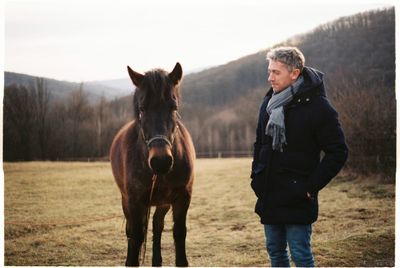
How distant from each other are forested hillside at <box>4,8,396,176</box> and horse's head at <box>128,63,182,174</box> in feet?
9.90

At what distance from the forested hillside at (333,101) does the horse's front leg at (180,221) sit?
308 centimetres

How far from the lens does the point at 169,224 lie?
7.20 meters

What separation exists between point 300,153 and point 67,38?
418 cm

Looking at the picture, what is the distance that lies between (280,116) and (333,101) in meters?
6.13

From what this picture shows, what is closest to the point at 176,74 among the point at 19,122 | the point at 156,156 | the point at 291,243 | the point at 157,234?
the point at 156,156

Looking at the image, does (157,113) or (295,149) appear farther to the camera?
(157,113)

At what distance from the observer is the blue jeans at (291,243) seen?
7.98 feet

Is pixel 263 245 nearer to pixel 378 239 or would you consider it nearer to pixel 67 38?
pixel 378 239

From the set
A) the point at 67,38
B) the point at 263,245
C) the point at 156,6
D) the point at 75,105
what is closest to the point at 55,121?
the point at 75,105

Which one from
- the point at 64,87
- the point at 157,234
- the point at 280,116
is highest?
the point at 64,87

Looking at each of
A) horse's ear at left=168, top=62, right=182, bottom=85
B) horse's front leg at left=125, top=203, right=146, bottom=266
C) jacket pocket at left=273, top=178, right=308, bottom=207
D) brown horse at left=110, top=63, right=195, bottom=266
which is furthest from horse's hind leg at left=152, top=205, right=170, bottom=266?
jacket pocket at left=273, top=178, right=308, bottom=207

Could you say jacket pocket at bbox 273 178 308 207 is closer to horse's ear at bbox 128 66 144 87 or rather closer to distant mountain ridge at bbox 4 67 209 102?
horse's ear at bbox 128 66 144 87

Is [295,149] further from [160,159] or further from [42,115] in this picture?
[42,115]

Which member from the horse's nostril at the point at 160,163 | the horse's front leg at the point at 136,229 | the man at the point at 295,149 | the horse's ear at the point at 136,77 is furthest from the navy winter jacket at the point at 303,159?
the horse's front leg at the point at 136,229
